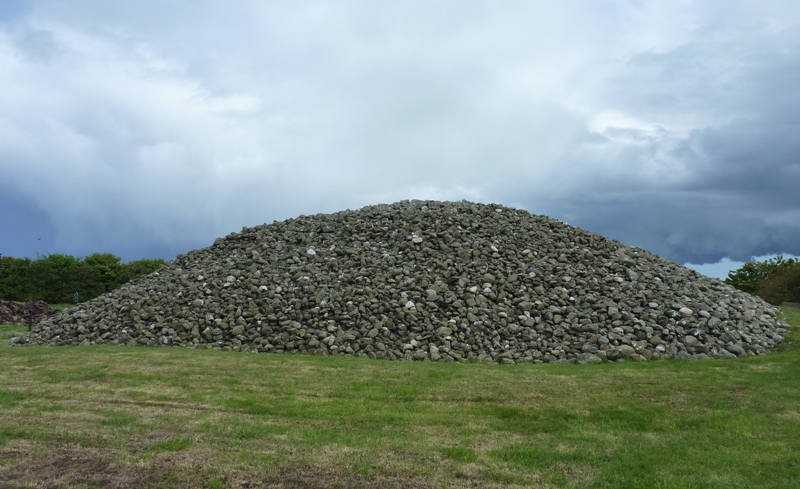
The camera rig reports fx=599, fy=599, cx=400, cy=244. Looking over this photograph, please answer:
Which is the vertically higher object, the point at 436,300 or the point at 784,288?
the point at 784,288

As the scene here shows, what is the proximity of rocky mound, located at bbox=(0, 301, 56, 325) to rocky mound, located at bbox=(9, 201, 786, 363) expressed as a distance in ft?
30.3

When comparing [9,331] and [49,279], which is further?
[49,279]

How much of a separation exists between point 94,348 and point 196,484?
1126cm

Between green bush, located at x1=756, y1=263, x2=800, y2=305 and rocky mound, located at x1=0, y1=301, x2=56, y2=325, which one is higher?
green bush, located at x1=756, y1=263, x2=800, y2=305

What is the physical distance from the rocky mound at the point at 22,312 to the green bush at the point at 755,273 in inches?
1537

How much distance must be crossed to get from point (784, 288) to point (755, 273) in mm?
7291

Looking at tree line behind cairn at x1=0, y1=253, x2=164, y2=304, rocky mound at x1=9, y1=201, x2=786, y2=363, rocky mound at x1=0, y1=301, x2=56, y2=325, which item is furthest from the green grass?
tree line behind cairn at x1=0, y1=253, x2=164, y2=304

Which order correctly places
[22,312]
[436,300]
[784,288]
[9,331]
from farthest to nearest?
[784,288] → [22,312] → [9,331] → [436,300]

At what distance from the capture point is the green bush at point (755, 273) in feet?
124

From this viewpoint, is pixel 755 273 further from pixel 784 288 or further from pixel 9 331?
pixel 9 331

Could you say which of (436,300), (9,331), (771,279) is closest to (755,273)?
(771,279)

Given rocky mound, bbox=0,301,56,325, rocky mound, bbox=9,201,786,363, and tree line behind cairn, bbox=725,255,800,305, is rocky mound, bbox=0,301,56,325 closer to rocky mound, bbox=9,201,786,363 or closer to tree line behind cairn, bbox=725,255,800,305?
rocky mound, bbox=9,201,786,363

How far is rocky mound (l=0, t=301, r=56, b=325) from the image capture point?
27.2 m

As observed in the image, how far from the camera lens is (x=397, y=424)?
8.41 m
